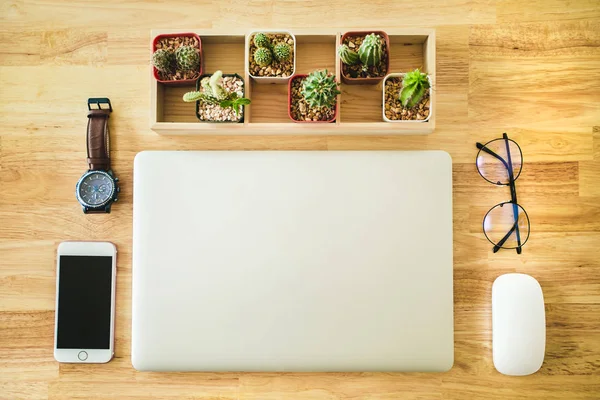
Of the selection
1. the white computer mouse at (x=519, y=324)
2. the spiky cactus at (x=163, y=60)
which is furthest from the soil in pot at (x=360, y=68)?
the white computer mouse at (x=519, y=324)

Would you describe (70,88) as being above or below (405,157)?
above

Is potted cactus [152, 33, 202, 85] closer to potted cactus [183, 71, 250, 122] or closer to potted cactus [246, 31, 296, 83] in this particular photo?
potted cactus [183, 71, 250, 122]

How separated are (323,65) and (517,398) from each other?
1.20m

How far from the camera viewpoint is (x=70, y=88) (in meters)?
1.36

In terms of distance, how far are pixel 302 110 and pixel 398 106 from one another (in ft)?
0.92

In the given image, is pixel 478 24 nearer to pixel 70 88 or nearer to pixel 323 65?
pixel 323 65

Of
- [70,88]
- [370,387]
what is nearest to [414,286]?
[370,387]

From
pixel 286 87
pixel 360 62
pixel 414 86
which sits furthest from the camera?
pixel 286 87

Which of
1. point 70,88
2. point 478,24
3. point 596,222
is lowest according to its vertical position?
point 596,222

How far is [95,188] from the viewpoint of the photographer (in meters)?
1.32

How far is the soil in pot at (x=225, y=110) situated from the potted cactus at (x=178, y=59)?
0.28ft

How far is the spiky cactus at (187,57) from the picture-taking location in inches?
47.4

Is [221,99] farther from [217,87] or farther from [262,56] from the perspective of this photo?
[262,56]

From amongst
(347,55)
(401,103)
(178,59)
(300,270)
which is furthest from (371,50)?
(300,270)
